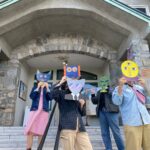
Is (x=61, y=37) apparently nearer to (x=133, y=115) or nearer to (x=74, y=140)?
(x=133, y=115)

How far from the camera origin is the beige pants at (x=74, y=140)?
2.33 m

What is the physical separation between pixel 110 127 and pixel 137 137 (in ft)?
4.52

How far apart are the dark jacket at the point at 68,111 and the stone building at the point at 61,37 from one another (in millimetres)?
3502

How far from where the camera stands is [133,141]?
7.74ft

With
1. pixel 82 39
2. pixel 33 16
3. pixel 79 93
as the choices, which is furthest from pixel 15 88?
pixel 79 93

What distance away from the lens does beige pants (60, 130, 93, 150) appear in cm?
233

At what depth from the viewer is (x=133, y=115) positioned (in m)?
2.52

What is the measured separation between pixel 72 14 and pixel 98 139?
4.13 meters

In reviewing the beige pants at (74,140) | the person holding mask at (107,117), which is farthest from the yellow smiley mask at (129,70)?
the person holding mask at (107,117)

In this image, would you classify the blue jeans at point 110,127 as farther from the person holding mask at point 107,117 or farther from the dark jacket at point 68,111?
the dark jacket at point 68,111

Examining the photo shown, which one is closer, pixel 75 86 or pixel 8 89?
pixel 75 86

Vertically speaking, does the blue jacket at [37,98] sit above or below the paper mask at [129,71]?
below

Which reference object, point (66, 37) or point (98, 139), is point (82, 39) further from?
point (98, 139)

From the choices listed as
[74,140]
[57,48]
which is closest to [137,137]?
[74,140]
